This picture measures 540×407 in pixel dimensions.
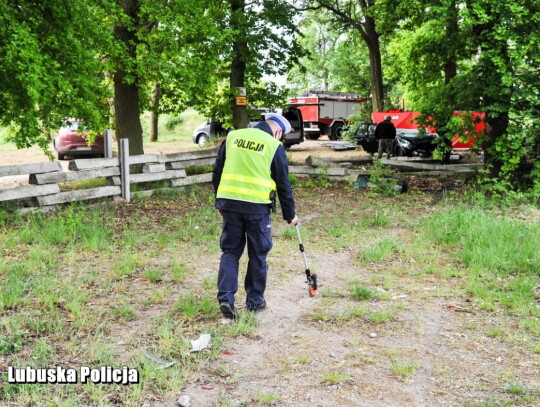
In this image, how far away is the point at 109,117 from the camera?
668 inches

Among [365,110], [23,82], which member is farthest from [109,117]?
[365,110]

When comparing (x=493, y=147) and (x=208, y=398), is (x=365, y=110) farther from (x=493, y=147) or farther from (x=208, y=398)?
(x=208, y=398)

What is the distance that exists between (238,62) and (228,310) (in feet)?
43.7

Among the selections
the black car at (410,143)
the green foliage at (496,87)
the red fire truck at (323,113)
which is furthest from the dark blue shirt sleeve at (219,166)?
the red fire truck at (323,113)

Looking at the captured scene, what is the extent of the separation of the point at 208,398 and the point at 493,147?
36.9 feet

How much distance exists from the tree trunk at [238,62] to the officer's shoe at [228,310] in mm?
12313

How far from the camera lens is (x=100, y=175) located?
12.2m

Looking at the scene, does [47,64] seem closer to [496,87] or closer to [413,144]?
[496,87]

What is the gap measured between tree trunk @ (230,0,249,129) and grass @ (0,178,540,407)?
6.87m

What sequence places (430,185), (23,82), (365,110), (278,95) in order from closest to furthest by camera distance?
(23,82)
(430,185)
(278,95)
(365,110)

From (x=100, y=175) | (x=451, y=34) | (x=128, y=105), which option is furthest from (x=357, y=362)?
(x=451, y=34)

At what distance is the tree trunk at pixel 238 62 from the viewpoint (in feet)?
56.4

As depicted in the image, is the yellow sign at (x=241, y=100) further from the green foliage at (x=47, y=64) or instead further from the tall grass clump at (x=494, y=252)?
the tall grass clump at (x=494, y=252)

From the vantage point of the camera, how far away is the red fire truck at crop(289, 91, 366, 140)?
121 ft
